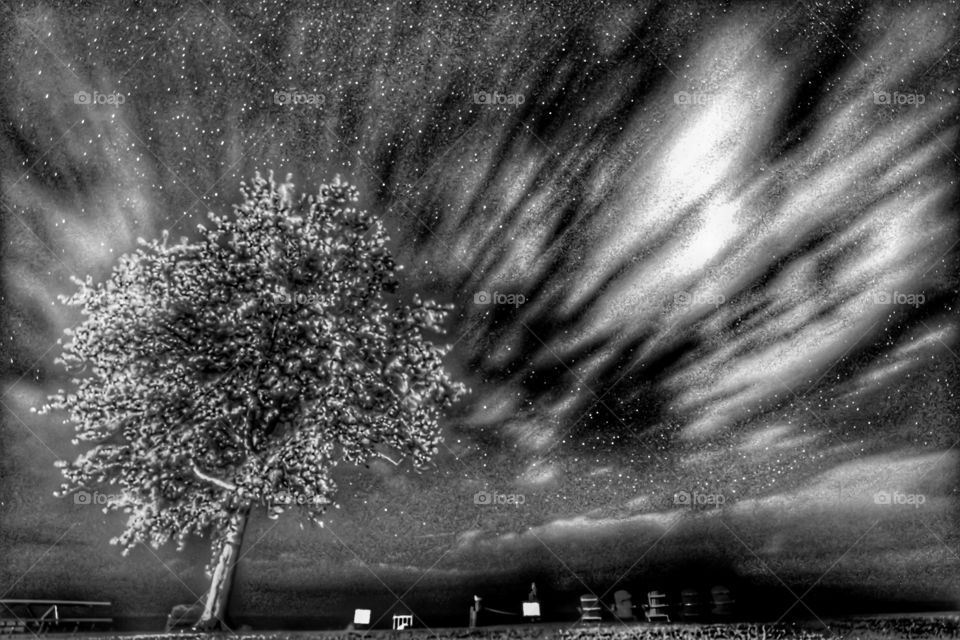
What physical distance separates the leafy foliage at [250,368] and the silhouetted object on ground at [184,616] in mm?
333

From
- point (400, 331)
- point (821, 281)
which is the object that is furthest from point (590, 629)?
point (821, 281)

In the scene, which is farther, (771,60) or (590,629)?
(771,60)

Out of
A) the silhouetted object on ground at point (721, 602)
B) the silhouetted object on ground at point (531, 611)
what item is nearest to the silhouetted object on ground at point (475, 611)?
the silhouetted object on ground at point (531, 611)

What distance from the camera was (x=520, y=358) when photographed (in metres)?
3.94

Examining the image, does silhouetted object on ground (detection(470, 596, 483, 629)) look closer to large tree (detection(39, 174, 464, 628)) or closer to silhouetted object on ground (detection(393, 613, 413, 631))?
silhouetted object on ground (detection(393, 613, 413, 631))

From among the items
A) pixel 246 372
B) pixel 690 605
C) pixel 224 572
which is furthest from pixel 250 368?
pixel 690 605

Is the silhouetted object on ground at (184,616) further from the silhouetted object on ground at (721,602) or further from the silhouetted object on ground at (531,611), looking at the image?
the silhouetted object on ground at (721,602)

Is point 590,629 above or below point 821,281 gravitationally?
below

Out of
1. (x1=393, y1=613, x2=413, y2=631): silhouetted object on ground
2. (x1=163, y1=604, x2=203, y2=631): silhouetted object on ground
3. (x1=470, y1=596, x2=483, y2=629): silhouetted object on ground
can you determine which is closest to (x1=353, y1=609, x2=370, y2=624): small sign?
(x1=393, y1=613, x2=413, y2=631): silhouetted object on ground

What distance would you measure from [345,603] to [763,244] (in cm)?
269

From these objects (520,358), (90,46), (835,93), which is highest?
(90,46)

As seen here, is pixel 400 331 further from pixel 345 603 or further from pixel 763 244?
pixel 763 244

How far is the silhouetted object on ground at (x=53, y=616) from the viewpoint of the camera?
3.77m

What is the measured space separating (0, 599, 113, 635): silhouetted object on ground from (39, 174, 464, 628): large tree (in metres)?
0.34
